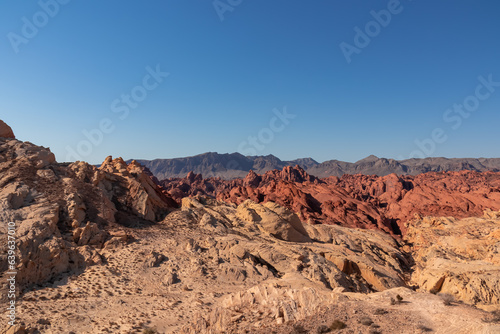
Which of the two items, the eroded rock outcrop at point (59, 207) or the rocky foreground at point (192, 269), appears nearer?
the rocky foreground at point (192, 269)

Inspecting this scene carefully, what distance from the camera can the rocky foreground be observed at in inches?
532

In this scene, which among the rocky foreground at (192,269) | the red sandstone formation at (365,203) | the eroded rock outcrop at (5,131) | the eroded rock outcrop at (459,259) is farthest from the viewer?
the red sandstone formation at (365,203)

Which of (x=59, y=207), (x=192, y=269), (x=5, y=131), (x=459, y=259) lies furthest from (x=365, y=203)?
(x=5, y=131)

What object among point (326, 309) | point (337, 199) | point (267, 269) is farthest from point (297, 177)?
point (326, 309)

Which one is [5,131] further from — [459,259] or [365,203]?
[365,203]

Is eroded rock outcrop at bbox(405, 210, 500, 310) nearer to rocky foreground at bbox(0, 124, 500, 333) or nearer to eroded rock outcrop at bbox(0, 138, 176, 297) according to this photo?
rocky foreground at bbox(0, 124, 500, 333)

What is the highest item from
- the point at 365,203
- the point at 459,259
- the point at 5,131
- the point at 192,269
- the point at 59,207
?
the point at 5,131

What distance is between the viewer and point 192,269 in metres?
21.3

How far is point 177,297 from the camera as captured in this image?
18172mm

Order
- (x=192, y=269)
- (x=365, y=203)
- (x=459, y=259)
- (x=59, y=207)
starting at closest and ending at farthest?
(x=192, y=269) < (x=59, y=207) < (x=459, y=259) < (x=365, y=203)

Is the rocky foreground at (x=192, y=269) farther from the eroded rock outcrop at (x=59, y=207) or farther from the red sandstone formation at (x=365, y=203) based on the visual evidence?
the red sandstone formation at (x=365, y=203)

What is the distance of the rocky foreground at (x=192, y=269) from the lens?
44.3 ft

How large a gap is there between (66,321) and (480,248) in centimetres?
3789

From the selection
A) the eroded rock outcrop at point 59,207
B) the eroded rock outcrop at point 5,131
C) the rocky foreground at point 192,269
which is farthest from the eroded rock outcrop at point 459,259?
the eroded rock outcrop at point 5,131
